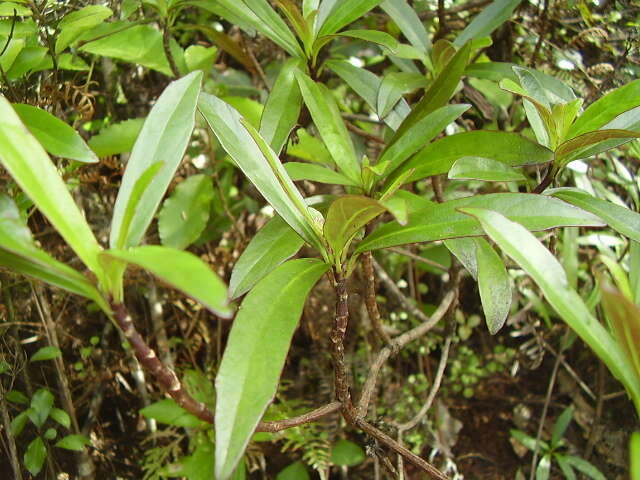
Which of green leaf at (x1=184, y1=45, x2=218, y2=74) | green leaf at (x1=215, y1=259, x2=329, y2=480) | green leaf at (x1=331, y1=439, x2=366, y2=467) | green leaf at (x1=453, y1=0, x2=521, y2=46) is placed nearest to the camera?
green leaf at (x1=215, y1=259, x2=329, y2=480)

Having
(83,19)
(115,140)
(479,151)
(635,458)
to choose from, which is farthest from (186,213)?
(635,458)

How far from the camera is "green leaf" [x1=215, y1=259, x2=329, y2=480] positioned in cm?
59

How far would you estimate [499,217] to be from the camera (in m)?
0.62

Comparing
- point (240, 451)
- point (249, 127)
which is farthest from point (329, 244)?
point (240, 451)

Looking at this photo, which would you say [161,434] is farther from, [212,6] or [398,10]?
[398,10]

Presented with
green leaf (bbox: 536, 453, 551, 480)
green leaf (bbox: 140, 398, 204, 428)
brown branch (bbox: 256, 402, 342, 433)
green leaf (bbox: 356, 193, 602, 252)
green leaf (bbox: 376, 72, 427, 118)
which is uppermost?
green leaf (bbox: 376, 72, 427, 118)

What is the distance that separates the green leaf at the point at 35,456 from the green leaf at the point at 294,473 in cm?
54

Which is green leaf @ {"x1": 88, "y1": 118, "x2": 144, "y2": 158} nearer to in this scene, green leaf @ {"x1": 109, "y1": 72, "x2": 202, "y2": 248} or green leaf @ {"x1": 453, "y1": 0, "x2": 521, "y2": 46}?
green leaf @ {"x1": 109, "y1": 72, "x2": 202, "y2": 248}

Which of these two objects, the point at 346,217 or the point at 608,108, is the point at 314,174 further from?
the point at 608,108

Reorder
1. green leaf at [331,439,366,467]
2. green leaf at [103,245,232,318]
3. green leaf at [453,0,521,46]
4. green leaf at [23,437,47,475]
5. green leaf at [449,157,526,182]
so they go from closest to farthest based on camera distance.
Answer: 1. green leaf at [103,245,232,318]
2. green leaf at [449,157,526,182]
3. green leaf at [23,437,47,475]
4. green leaf at [453,0,521,46]
5. green leaf at [331,439,366,467]

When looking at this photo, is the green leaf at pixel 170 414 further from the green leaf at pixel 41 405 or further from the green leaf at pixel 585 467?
the green leaf at pixel 585 467

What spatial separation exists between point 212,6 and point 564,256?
3.28 feet

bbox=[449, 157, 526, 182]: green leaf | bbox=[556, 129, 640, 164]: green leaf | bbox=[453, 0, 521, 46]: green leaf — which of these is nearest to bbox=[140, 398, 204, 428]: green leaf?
bbox=[449, 157, 526, 182]: green leaf

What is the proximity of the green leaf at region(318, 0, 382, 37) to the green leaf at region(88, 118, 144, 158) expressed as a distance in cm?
46
